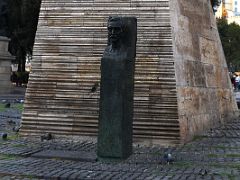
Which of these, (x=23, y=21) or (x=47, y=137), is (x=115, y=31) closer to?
(x=47, y=137)

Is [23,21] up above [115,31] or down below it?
above

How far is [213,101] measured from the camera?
42.3ft

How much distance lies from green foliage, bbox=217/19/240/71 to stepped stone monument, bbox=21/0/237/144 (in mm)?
44470

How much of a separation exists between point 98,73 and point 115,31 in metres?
2.30

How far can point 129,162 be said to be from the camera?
8.01m

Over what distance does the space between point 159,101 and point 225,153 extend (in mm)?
1797

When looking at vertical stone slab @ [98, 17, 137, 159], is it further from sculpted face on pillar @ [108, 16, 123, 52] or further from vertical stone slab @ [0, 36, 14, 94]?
vertical stone slab @ [0, 36, 14, 94]

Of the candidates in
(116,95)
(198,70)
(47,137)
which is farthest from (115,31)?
(198,70)

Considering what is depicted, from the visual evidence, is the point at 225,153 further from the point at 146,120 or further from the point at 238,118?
the point at 238,118

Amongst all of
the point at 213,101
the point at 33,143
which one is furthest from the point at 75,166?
the point at 213,101

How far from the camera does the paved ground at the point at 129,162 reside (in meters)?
7.12

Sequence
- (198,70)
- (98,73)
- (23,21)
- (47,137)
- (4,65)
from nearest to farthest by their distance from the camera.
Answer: (47,137) < (98,73) < (198,70) < (4,65) < (23,21)

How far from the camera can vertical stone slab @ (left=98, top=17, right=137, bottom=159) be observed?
7992 mm

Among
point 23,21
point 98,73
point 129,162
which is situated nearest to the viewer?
point 129,162
